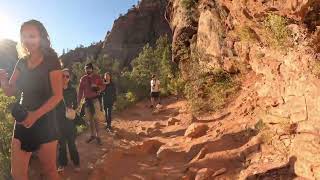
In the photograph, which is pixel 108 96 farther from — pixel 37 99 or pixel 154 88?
pixel 37 99

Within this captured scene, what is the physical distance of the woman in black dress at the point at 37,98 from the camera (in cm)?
419

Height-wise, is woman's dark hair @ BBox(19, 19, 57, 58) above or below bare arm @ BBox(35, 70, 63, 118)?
above

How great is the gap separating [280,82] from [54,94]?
474cm

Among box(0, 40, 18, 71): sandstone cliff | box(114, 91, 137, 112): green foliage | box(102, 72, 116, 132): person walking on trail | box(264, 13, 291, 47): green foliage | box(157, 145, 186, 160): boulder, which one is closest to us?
box(264, 13, 291, 47): green foliage

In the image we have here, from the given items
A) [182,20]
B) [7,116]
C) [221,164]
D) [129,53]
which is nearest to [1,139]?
[7,116]

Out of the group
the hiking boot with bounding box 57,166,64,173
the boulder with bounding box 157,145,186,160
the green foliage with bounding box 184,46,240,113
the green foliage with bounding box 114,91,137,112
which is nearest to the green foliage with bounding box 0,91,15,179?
the hiking boot with bounding box 57,166,64,173

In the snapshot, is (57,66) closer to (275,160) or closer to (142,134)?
(275,160)

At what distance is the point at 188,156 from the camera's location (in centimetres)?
862

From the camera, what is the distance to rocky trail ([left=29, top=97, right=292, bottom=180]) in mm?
7152

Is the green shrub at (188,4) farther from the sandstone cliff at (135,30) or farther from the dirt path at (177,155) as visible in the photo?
the sandstone cliff at (135,30)

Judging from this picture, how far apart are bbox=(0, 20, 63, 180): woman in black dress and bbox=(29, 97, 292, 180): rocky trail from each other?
10.9 feet

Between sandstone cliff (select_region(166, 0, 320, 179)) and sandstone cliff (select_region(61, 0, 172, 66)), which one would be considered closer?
sandstone cliff (select_region(166, 0, 320, 179))

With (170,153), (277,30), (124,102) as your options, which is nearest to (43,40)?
(277,30)

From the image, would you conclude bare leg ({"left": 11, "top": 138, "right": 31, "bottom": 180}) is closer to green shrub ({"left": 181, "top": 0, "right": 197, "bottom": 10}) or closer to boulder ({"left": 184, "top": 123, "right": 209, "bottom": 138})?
boulder ({"left": 184, "top": 123, "right": 209, "bottom": 138})
